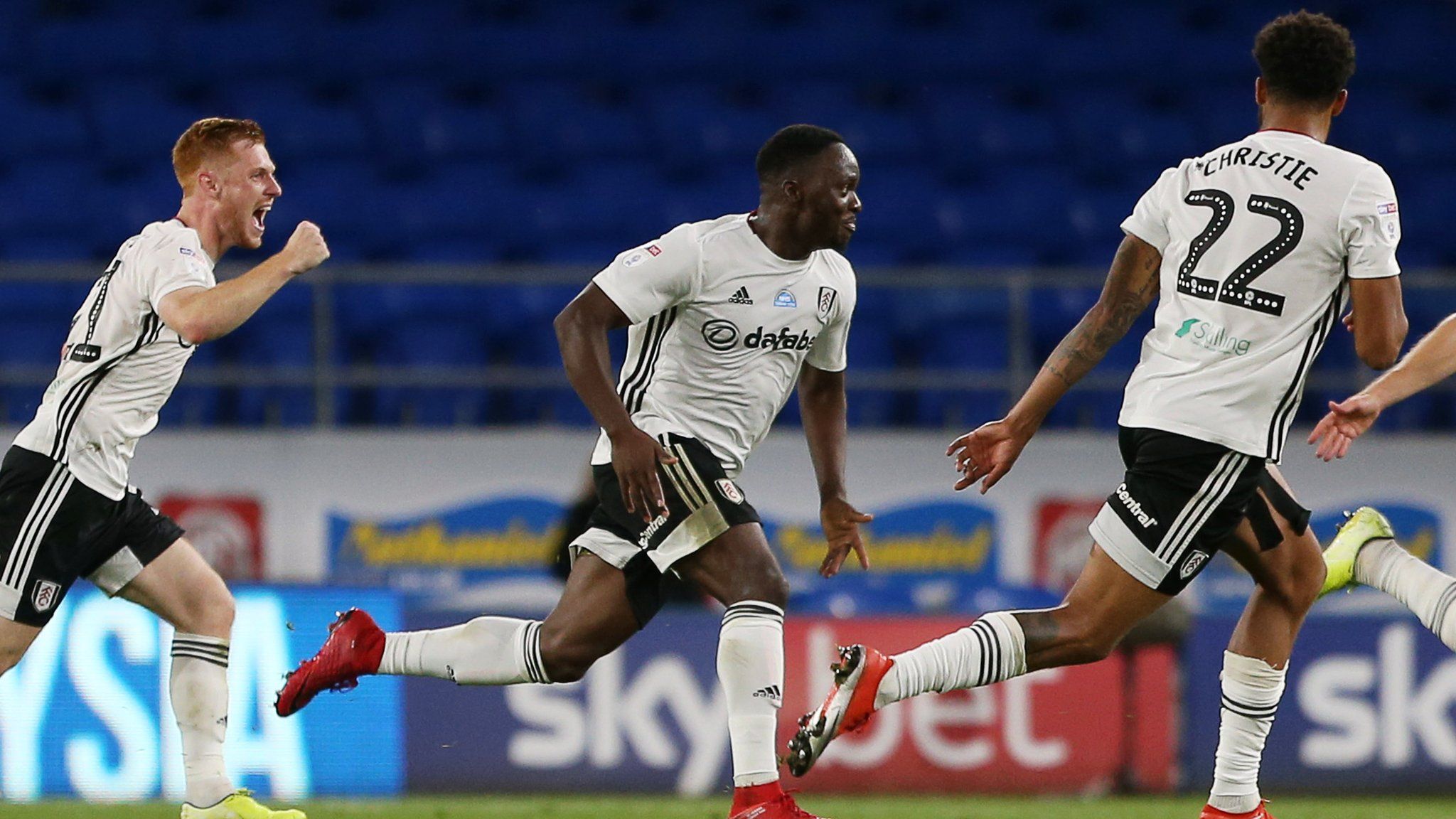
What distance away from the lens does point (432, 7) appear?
1412 centimetres

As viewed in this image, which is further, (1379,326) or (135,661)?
(135,661)

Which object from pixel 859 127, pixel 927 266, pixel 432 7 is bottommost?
pixel 927 266

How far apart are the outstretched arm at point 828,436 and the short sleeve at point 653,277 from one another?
25.1 inches

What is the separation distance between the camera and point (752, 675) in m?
5.59

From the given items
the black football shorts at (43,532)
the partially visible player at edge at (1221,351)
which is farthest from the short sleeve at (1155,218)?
the black football shorts at (43,532)

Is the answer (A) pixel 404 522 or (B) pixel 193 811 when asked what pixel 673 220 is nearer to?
(A) pixel 404 522

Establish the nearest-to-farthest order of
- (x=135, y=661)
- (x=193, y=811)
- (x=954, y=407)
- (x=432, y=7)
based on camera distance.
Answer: (x=193, y=811), (x=135, y=661), (x=954, y=407), (x=432, y=7)

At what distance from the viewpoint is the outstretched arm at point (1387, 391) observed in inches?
191

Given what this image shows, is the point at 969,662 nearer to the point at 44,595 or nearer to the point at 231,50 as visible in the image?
the point at 44,595

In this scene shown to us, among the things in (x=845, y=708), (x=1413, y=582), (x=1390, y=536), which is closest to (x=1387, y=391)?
(x=1413, y=582)

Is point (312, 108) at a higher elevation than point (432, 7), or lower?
lower

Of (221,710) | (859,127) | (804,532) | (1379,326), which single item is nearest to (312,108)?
(859,127)

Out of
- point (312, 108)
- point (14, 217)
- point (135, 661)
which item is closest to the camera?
point (135, 661)

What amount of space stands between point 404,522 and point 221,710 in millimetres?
4482
